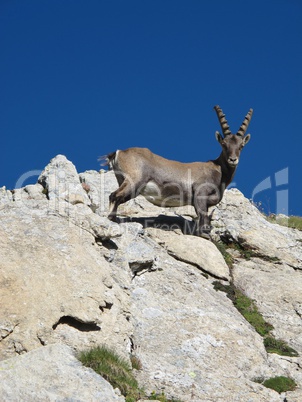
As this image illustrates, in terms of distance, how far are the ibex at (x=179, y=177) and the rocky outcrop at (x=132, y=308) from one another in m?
1.55

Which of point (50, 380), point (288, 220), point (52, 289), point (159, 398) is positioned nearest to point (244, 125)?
point (288, 220)

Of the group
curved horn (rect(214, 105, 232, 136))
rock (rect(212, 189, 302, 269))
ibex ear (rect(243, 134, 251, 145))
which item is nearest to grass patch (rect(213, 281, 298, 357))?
rock (rect(212, 189, 302, 269))

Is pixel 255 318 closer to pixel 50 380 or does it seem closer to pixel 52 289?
pixel 52 289

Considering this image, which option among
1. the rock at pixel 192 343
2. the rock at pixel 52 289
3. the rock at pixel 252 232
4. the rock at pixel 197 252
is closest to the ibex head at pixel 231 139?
the rock at pixel 252 232

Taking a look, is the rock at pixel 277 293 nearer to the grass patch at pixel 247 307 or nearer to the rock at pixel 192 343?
the grass patch at pixel 247 307

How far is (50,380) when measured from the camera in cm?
767

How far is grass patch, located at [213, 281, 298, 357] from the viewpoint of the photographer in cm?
1193

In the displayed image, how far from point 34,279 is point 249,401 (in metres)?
4.14

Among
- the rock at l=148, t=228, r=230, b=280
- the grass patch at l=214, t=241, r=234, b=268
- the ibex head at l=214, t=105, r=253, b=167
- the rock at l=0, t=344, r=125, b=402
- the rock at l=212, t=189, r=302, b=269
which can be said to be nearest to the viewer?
the rock at l=0, t=344, r=125, b=402

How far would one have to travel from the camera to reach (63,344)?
28.7 feet

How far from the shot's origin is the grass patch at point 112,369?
8609 millimetres

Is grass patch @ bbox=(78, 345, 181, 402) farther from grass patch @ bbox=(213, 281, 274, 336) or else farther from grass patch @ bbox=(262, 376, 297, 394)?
grass patch @ bbox=(213, 281, 274, 336)

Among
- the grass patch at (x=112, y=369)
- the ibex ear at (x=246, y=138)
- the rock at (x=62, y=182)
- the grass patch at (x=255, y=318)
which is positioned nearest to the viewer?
the grass patch at (x=112, y=369)

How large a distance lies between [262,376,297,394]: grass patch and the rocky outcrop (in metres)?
0.21
